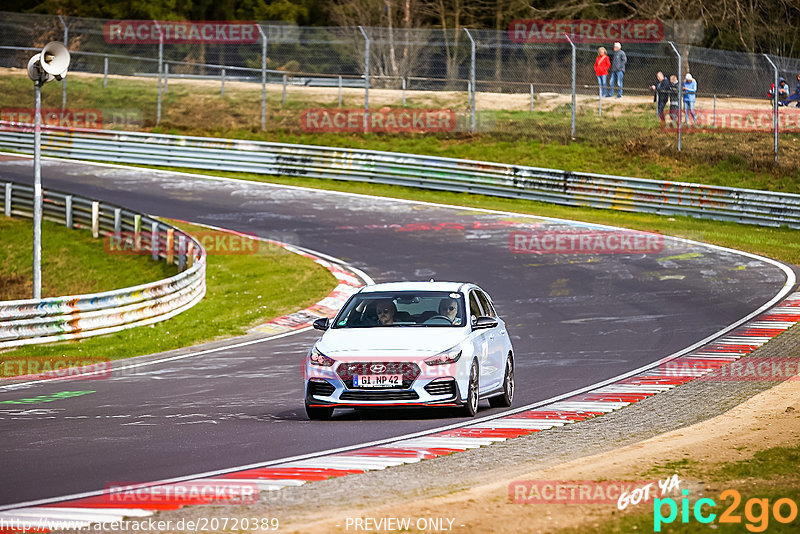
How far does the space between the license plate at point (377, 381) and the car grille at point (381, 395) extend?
6 cm

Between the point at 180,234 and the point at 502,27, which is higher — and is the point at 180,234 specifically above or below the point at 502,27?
below

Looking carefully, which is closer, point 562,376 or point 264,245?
point 562,376

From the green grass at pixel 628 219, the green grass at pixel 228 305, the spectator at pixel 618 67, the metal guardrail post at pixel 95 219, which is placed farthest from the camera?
the spectator at pixel 618 67

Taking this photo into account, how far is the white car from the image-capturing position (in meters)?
11.9

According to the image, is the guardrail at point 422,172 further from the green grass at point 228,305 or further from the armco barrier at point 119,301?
the armco barrier at point 119,301

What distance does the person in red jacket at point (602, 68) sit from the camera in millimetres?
38062

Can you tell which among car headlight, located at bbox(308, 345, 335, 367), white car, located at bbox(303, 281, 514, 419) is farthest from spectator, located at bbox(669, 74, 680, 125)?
car headlight, located at bbox(308, 345, 335, 367)

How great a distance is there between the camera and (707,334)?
731 inches

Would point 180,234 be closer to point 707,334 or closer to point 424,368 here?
point 707,334

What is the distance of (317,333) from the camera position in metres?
20.3

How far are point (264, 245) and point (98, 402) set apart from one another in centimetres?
1522

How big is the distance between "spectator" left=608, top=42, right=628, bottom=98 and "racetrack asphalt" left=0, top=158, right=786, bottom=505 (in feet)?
27.9

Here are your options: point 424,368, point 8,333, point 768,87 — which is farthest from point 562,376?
point 768,87

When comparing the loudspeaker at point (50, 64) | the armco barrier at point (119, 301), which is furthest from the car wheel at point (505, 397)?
the loudspeaker at point (50, 64)
